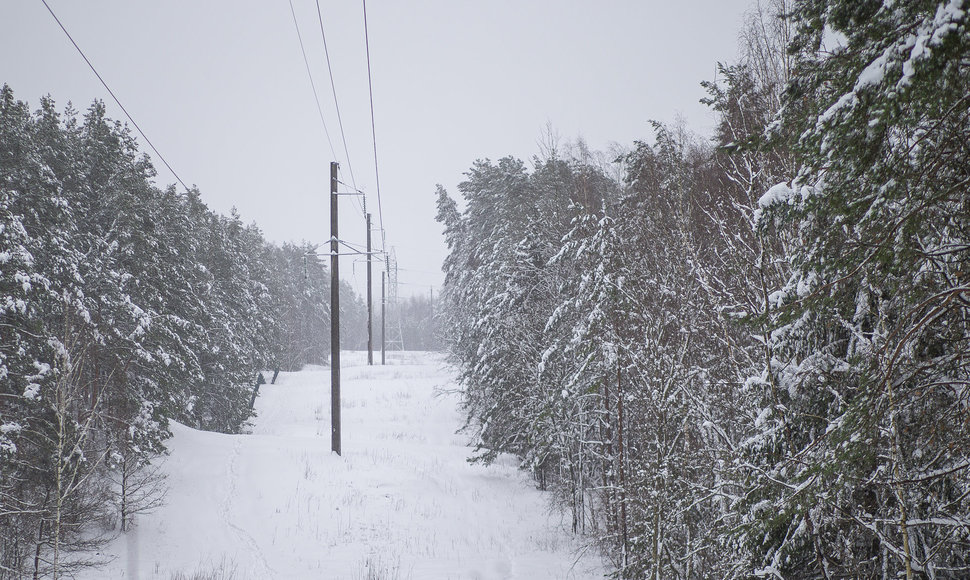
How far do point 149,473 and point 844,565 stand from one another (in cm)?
1626

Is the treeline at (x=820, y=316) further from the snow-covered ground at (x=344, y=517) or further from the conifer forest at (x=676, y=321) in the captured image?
the snow-covered ground at (x=344, y=517)

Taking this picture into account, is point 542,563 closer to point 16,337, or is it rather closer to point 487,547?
point 487,547

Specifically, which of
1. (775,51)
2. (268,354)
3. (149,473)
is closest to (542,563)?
(775,51)

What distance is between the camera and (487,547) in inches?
442

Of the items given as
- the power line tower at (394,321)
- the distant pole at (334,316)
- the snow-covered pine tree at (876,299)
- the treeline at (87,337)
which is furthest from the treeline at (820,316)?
the power line tower at (394,321)

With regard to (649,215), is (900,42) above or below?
below

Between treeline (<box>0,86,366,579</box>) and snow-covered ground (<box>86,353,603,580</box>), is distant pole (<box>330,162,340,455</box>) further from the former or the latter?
treeline (<box>0,86,366,579</box>)

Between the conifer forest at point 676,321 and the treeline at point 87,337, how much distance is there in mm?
102

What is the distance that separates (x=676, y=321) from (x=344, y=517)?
9.18m

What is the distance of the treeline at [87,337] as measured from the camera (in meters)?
10.4

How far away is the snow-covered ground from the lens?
10133 mm

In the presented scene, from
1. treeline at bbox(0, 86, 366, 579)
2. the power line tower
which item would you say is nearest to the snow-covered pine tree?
treeline at bbox(0, 86, 366, 579)

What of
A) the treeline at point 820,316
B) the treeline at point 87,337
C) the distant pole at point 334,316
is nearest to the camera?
the treeline at point 820,316

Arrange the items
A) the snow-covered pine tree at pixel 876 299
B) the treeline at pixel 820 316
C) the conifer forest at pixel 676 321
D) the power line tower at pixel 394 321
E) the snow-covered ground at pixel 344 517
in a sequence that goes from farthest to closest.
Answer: the power line tower at pixel 394 321, the snow-covered ground at pixel 344 517, the conifer forest at pixel 676 321, the treeline at pixel 820 316, the snow-covered pine tree at pixel 876 299
